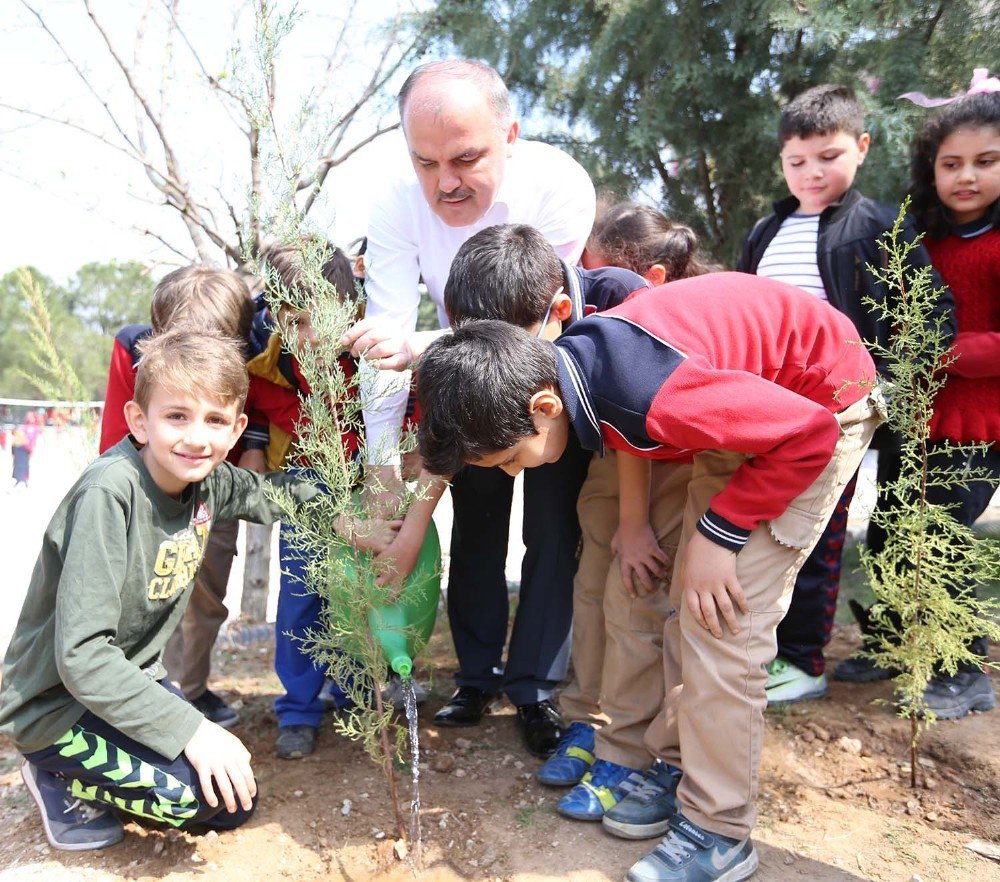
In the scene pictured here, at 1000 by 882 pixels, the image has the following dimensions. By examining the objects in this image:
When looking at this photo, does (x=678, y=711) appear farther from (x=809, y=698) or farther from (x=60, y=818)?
(x=60, y=818)

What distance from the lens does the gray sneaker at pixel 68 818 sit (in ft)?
8.05

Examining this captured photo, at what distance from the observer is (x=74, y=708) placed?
7.75 feet

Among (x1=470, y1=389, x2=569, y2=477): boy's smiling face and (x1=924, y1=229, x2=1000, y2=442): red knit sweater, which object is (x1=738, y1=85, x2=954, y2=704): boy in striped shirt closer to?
(x1=924, y1=229, x2=1000, y2=442): red knit sweater

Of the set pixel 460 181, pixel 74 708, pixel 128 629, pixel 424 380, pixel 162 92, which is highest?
pixel 162 92

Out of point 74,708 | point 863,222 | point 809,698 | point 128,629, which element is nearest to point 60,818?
point 74,708

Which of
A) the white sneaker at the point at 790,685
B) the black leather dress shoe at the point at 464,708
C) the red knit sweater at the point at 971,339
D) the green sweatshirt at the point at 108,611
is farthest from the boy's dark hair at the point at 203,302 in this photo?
the red knit sweater at the point at 971,339

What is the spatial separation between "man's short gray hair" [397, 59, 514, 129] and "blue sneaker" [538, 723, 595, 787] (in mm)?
1944

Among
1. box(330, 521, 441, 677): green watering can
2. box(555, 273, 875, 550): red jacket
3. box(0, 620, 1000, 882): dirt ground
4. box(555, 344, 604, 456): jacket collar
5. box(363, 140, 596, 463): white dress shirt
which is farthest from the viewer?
box(363, 140, 596, 463): white dress shirt


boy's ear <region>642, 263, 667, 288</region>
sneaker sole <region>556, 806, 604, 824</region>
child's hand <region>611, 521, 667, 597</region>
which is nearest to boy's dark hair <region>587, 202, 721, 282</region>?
Answer: boy's ear <region>642, 263, 667, 288</region>

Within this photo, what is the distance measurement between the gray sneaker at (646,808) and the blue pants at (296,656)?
3.57ft

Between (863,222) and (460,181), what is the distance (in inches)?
58.0

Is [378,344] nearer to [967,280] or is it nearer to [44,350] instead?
[44,350]

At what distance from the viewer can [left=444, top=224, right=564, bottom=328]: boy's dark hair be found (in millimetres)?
2389

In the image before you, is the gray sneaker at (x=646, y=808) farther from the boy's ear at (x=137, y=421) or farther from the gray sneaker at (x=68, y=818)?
the boy's ear at (x=137, y=421)
